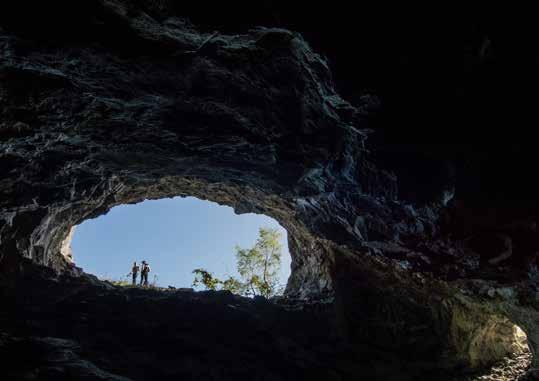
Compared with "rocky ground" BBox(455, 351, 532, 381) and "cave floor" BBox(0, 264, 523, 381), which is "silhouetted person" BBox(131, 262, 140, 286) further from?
"rocky ground" BBox(455, 351, 532, 381)

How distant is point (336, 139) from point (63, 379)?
24.4ft

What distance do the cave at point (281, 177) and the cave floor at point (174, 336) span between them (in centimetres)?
4

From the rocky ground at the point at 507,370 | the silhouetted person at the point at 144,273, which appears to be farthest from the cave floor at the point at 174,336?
the silhouetted person at the point at 144,273

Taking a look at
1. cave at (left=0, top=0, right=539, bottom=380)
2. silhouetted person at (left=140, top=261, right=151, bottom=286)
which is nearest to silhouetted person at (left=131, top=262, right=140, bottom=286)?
silhouetted person at (left=140, top=261, right=151, bottom=286)

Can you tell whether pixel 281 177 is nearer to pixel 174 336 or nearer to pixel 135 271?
pixel 174 336

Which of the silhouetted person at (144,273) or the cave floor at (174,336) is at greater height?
the silhouetted person at (144,273)

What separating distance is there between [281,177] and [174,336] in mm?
5288

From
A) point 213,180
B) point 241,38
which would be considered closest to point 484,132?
point 241,38

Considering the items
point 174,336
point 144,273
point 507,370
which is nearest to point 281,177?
point 174,336

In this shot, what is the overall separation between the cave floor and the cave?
0.14 ft

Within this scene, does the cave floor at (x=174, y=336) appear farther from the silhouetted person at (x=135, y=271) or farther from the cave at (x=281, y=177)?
the silhouetted person at (x=135, y=271)

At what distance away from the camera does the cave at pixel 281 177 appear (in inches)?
181

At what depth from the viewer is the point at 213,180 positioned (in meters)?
10.5

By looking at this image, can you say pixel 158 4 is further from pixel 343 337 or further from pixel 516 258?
pixel 343 337
